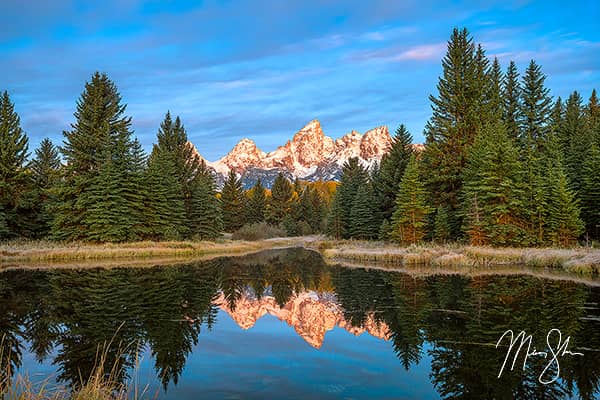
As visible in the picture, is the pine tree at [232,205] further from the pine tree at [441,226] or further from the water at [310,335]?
the water at [310,335]

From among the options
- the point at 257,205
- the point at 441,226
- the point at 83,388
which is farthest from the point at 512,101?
the point at 257,205

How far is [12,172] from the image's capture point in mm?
42156

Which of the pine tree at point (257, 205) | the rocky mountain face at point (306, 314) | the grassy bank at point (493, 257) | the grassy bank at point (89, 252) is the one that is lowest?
the rocky mountain face at point (306, 314)

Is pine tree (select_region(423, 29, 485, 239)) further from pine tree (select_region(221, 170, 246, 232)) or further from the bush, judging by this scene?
pine tree (select_region(221, 170, 246, 232))

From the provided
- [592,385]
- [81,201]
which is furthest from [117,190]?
[592,385]

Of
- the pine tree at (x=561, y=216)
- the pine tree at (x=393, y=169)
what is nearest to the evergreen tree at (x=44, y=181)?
the pine tree at (x=393, y=169)

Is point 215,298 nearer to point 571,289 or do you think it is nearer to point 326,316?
point 326,316

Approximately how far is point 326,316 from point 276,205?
87.4 meters

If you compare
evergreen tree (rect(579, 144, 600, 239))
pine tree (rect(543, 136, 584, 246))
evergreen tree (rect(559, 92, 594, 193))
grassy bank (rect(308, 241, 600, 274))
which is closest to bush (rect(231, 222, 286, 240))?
grassy bank (rect(308, 241, 600, 274))

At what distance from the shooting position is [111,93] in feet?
150

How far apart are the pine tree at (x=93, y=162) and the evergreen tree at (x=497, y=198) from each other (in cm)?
3002

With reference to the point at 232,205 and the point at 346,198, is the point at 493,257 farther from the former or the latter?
the point at 232,205
